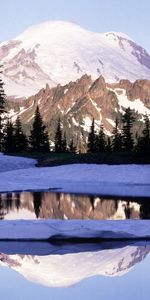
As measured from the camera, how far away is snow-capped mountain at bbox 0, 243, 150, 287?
32.9ft

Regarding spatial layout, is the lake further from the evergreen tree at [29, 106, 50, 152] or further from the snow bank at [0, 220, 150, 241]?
the evergreen tree at [29, 106, 50, 152]

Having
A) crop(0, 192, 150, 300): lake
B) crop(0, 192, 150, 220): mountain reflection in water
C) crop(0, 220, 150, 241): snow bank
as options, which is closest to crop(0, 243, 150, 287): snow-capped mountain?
crop(0, 192, 150, 300): lake

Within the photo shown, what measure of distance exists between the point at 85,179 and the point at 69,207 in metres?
13.0

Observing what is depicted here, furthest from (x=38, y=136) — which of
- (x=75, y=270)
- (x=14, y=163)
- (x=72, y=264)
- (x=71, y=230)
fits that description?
(x=75, y=270)

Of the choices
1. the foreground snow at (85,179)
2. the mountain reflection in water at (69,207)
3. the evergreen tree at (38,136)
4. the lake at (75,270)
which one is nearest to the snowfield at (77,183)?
the foreground snow at (85,179)

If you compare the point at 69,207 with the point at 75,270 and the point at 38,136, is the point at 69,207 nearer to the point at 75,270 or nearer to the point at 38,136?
the point at 75,270

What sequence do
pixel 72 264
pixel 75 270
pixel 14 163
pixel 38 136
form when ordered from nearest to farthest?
pixel 75 270
pixel 72 264
pixel 14 163
pixel 38 136

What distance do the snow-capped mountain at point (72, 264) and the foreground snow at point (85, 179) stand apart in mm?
15791

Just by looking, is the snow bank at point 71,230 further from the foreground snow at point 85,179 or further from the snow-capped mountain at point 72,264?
the foreground snow at point 85,179

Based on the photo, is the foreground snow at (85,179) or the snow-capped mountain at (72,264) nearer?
the snow-capped mountain at (72,264)

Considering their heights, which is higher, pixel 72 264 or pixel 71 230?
pixel 71 230

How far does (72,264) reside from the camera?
1099cm

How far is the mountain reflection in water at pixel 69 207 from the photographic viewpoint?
755 inches

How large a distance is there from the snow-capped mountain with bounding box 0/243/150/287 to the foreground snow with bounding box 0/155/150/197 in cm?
1579
